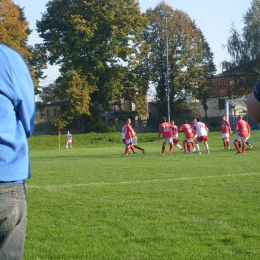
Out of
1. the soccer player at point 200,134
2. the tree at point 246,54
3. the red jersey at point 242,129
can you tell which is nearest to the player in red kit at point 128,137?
the soccer player at point 200,134

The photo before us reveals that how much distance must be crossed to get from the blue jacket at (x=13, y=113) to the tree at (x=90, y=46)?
162 ft

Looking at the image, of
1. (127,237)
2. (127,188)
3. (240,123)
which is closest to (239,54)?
(240,123)

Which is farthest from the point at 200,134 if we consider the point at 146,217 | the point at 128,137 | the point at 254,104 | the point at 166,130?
the point at 254,104

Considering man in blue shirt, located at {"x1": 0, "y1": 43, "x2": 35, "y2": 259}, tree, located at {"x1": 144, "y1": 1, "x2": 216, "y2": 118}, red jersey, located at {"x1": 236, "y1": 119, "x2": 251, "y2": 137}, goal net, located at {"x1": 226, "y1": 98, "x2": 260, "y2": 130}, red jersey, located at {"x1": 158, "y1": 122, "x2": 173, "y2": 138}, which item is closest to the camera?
man in blue shirt, located at {"x1": 0, "y1": 43, "x2": 35, "y2": 259}

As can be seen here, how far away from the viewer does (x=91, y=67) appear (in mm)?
54094

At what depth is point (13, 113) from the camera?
2.86m

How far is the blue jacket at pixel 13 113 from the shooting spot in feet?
8.99

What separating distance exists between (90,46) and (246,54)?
17.0 meters

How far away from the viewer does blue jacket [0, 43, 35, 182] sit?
2.74 metres

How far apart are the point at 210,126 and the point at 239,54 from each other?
9.45 meters

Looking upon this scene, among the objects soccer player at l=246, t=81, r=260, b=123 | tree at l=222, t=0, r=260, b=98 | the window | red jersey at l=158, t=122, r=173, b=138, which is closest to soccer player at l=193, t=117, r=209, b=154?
red jersey at l=158, t=122, r=173, b=138

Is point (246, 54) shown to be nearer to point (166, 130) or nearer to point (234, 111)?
point (234, 111)

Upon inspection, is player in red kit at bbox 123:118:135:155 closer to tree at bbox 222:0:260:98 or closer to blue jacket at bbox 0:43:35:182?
blue jacket at bbox 0:43:35:182

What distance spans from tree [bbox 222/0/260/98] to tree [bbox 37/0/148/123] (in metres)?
10.4
